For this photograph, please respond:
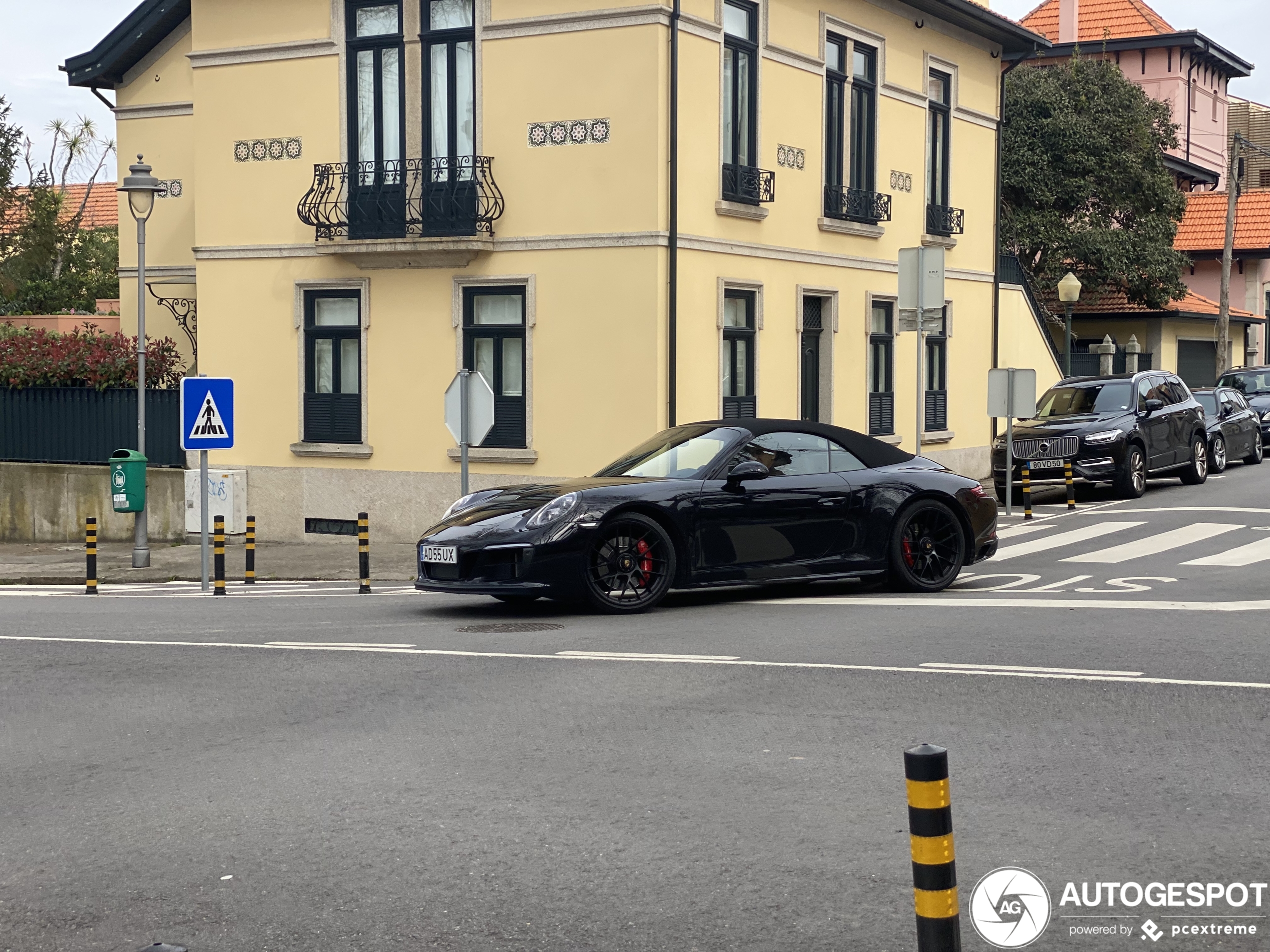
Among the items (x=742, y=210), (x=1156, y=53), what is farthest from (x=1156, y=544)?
(x=1156, y=53)

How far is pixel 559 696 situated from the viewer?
853 cm

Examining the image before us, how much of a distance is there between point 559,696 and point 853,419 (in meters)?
16.5

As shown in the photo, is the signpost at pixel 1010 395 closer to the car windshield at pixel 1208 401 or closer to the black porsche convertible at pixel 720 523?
the black porsche convertible at pixel 720 523

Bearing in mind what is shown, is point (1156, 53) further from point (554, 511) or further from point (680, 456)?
point (554, 511)

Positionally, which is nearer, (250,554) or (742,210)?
(250,554)

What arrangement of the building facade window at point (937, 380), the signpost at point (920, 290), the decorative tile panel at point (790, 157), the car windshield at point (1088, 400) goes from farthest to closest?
the building facade window at point (937, 380) < the car windshield at point (1088, 400) < the decorative tile panel at point (790, 157) < the signpost at point (920, 290)

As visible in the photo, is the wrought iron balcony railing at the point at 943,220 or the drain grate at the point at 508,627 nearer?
the drain grate at the point at 508,627

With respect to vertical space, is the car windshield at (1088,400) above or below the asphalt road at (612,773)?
above

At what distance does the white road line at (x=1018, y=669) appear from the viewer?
8.98m

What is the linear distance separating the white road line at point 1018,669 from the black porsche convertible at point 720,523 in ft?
10.3

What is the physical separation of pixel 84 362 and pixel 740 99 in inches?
436

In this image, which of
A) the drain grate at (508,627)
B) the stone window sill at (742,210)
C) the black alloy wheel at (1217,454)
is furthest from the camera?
the black alloy wheel at (1217,454)

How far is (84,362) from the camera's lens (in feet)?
82.2

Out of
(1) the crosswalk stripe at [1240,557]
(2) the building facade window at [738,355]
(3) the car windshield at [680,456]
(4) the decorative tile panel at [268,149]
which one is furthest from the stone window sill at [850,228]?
(3) the car windshield at [680,456]
